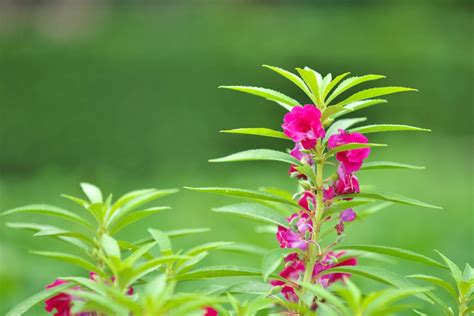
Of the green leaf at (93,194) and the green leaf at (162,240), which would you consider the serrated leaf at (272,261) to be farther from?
the green leaf at (93,194)

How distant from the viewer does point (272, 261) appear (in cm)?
137

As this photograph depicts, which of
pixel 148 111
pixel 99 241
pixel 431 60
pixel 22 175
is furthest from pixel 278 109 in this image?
pixel 99 241

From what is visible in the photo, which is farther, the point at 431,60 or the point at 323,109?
the point at 431,60

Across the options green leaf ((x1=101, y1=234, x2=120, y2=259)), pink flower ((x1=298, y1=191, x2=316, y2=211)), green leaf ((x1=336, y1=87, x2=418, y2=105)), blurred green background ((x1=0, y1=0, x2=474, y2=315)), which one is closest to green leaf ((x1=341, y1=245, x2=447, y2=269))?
pink flower ((x1=298, y1=191, x2=316, y2=211))

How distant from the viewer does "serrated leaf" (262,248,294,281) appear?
4.37 feet

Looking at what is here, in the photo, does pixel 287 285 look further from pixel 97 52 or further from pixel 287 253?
pixel 97 52

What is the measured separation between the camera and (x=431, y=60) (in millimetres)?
10195

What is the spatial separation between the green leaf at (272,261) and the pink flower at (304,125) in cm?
18

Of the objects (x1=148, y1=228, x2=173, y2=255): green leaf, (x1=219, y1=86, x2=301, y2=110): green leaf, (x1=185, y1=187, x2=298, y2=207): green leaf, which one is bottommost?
(x1=148, y1=228, x2=173, y2=255): green leaf

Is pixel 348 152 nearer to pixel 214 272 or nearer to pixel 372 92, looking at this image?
pixel 372 92

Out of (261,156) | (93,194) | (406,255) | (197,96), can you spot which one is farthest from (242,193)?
(197,96)

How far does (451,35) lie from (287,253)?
10.0 m

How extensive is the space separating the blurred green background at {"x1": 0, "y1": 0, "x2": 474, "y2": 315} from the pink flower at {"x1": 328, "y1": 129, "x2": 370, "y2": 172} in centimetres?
453

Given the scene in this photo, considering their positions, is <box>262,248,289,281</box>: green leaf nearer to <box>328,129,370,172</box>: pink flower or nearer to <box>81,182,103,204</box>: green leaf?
<box>328,129,370,172</box>: pink flower
